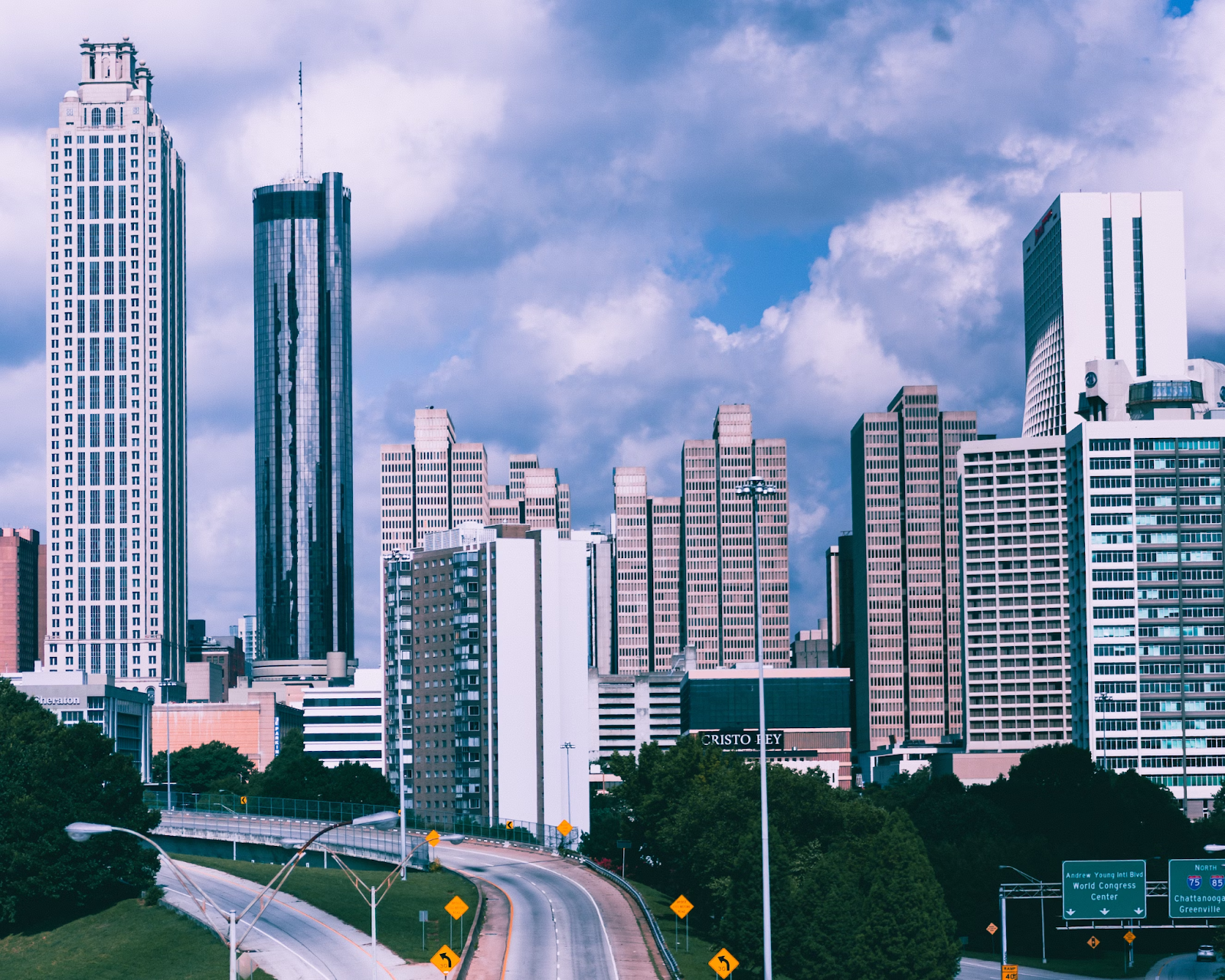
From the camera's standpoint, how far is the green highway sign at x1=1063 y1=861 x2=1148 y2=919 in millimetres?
103500

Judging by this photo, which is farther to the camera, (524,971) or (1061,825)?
(1061,825)

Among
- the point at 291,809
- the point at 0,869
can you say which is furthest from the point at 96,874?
the point at 291,809

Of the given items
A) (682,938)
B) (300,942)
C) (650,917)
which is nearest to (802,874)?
(682,938)

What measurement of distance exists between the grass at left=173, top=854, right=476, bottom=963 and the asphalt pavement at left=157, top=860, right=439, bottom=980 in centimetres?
110

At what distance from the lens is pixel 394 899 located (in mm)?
116500

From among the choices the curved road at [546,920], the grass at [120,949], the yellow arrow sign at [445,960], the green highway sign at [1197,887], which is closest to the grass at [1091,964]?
the green highway sign at [1197,887]

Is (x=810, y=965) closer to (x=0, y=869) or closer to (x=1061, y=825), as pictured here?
(x=0, y=869)

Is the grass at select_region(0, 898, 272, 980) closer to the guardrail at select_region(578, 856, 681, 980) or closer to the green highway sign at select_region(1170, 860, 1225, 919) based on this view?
the guardrail at select_region(578, 856, 681, 980)

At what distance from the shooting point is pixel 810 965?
3878 inches

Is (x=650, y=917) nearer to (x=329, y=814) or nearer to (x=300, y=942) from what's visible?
(x=300, y=942)

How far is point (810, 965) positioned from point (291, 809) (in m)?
83.5

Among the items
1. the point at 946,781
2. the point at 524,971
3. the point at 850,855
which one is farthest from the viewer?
the point at 946,781

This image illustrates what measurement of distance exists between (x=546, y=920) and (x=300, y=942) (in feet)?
52.4

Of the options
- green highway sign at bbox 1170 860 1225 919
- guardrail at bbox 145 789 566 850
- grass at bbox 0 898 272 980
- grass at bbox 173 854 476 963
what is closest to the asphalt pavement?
grass at bbox 173 854 476 963
